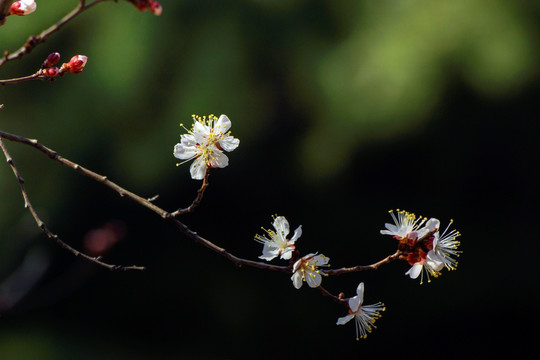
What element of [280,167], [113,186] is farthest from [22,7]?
[280,167]

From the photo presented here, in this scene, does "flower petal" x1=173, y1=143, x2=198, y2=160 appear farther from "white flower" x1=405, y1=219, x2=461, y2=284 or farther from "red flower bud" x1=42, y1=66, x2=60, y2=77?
"white flower" x1=405, y1=219, x2=461, y2=284

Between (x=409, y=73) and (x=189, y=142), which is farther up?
(x=409, y=73)

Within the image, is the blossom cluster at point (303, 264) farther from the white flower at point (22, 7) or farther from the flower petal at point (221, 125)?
the white flower at point (22, 7)

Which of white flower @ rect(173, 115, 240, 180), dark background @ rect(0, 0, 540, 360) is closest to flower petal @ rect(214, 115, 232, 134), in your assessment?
white flower @ rect(173, 115, 240, 180)

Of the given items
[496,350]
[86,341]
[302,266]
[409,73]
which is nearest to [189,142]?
[302,266]

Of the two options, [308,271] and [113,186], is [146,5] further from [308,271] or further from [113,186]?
[308,271]

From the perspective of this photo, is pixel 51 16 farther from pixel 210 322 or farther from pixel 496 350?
pixel 496 350
